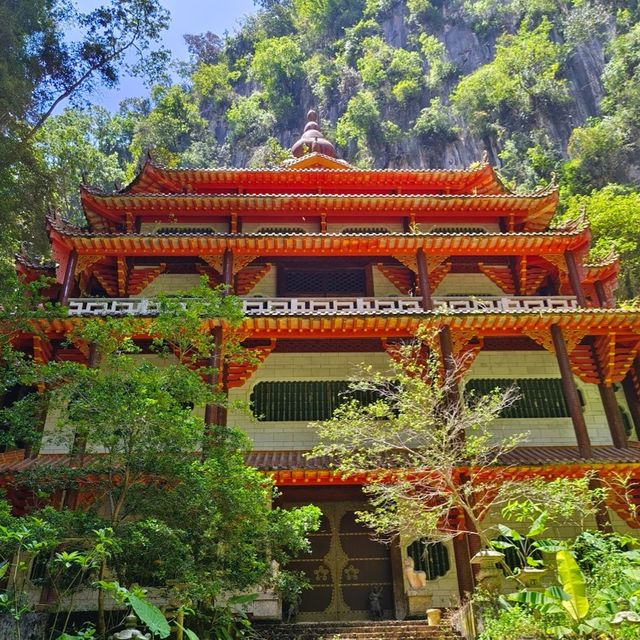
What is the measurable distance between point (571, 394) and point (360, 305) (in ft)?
17.1

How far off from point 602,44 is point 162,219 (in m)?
37.2

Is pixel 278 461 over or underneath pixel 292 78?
underneath

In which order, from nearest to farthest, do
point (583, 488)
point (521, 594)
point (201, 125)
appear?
point (521, 594) → point (583, 488) → point (201, 125)

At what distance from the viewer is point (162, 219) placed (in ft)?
58.6

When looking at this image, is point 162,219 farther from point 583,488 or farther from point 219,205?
point 583,488

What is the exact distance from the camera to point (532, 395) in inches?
591

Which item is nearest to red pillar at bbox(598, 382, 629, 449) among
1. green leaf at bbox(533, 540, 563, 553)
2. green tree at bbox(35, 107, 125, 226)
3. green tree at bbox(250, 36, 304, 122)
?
green leaf at bbox(533, 540, 563, 553)

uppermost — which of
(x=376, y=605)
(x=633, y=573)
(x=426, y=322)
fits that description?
(x=426, y=322)

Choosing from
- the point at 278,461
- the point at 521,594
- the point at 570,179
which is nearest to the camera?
the point at 521,594

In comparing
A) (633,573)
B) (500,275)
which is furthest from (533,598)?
(500,275)

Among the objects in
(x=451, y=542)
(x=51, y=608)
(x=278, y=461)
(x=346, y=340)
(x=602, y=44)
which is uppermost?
(x=602, y=44)

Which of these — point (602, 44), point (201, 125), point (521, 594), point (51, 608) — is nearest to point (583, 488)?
point (521, 594)

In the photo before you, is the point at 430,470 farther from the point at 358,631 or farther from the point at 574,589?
the point at 574,589

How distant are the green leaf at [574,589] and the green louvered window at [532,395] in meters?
7.18
